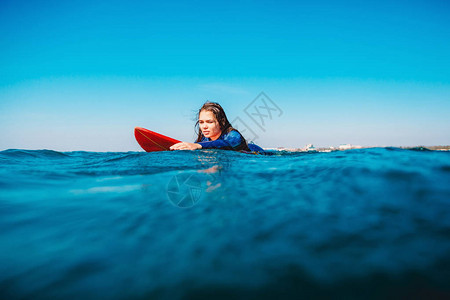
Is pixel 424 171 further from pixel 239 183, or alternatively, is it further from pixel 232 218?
pixel 232 218

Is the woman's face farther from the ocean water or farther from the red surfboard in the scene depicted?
the ocean water

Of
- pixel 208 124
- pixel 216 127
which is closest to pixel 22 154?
pixel 208 124

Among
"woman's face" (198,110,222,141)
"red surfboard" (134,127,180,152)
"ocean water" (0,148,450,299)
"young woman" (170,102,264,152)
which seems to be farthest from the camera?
"red surfboard" (134,127,180,152)

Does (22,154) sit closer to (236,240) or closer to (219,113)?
Answer: (219,113)

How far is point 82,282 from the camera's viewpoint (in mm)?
1015

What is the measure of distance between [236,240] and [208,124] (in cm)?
648

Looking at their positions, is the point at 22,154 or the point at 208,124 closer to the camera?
the point at 22,154

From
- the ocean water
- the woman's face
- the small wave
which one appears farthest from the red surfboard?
the ocean water

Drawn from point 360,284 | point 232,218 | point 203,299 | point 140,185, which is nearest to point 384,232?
point 360,284

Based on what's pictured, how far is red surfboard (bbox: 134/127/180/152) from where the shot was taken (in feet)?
25.4

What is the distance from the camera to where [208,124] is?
300 inches

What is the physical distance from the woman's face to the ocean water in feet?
17.2

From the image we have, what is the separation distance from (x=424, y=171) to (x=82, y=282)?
3.12 metres

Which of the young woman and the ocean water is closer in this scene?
the ocean water
